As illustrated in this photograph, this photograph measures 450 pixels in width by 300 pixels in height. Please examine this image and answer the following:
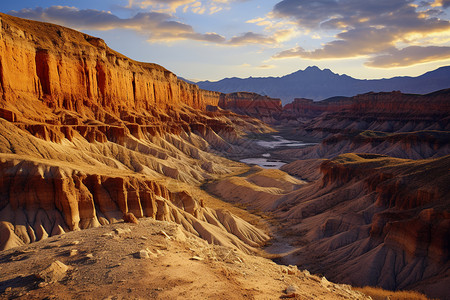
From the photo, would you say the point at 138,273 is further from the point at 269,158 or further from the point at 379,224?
the point at 269,158

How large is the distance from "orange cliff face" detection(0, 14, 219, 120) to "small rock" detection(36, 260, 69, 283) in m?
45.0

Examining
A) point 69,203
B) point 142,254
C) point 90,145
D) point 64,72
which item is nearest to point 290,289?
point 142,254

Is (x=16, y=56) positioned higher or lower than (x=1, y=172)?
higher

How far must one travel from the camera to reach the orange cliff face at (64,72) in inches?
1997

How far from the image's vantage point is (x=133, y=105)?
87.4m

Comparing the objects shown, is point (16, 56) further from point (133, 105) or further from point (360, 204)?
point (360, 204)

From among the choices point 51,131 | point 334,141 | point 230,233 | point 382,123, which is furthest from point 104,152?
point 382,123

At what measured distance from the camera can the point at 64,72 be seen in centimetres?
6353

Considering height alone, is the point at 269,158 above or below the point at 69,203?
below

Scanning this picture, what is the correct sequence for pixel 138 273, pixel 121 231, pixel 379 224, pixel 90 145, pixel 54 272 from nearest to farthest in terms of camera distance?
pixel 54 272
pixel 138 273
pixel 121 231
pixel 379 224
pixel 90 145

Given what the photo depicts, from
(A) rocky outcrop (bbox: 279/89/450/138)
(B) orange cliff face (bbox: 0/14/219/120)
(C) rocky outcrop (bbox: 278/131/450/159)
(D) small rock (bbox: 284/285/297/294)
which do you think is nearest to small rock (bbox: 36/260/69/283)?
(D) small rock (bbox: 284/285/297/294)

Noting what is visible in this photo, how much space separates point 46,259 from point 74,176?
1832cm

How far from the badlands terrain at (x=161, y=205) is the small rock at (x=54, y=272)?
0.06 metres

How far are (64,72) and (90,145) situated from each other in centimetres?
1873
